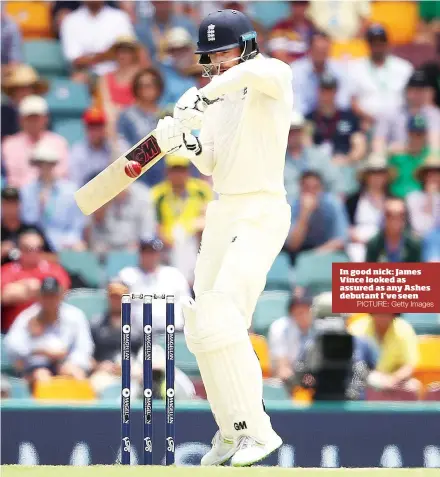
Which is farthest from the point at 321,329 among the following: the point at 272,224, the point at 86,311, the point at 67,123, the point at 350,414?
the point at 67,123

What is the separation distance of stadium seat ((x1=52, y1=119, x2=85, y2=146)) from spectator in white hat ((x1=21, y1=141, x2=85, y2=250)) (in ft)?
1.31

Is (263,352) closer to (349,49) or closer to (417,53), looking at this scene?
(349,49)

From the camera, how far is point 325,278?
7.71 metres

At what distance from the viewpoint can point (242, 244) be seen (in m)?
4.52

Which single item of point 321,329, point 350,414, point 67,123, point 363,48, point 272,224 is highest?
point 363,48

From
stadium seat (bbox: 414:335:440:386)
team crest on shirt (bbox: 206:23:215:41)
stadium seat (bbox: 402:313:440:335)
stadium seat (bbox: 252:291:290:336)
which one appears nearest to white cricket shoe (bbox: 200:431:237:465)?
team crest on shirt (bbox: 206:23:215:41)

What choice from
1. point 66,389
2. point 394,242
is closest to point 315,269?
point 394,242

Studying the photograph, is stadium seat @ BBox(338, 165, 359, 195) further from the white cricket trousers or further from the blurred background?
the white cricket trousers

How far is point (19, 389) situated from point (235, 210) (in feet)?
8.63

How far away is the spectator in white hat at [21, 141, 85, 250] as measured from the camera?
7992mm

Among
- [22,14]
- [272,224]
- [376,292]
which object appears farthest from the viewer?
[22,14]

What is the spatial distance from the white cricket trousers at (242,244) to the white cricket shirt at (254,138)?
2.4 inches

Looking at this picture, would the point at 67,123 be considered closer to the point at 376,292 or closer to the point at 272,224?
the point at 376,292

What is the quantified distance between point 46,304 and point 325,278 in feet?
6.15
